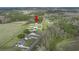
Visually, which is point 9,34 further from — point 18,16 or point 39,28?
point 39,28

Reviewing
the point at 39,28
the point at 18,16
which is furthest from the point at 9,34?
the point at 39,28

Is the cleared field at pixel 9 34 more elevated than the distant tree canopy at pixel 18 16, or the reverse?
the distant tree canopy at pixel 18 16

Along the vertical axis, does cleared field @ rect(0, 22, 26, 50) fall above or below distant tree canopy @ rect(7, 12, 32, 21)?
below

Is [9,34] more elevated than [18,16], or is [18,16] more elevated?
[18,16]
